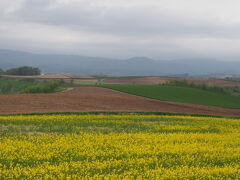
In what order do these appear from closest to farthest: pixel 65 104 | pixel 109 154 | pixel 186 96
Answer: pixel 109 154 → pixel 65 104 → pixel 186 96

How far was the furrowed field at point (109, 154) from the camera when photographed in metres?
14.8

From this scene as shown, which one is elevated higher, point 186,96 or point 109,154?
point 186,96

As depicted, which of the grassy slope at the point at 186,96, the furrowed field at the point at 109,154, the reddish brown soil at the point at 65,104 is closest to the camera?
the furrowed field at the point at 109,154

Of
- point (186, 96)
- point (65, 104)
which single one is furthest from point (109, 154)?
point (186, 96)

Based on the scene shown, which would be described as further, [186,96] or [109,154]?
[186,96]

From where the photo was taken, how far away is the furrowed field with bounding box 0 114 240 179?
48.4 feet

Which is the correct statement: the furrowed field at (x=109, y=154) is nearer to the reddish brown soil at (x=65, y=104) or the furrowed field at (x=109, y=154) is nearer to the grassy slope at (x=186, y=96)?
the reddish brown soil at (x=65, y=104)

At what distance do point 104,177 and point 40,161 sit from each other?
165 inches

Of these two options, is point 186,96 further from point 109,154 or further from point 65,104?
point 109,154

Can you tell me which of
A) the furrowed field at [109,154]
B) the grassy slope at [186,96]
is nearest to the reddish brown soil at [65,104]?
the furrowed field at [109,154]

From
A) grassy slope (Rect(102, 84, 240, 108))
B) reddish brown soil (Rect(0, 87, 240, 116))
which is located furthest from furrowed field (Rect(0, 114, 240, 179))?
grassy slope (Rect(102, 84, 240, 108))

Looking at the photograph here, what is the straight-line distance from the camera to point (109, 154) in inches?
717

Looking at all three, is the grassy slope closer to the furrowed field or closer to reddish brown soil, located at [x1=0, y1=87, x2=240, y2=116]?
reddish brown soil, located at [x1=0, y1=87, x2=240, y2=116]

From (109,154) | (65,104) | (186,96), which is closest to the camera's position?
(109,154)
